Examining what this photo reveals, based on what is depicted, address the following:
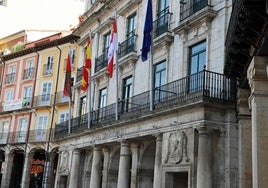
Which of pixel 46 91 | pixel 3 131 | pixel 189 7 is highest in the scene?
pixel 46 91

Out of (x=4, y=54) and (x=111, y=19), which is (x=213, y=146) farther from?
(x=4, y=54)

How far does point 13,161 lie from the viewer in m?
39.6

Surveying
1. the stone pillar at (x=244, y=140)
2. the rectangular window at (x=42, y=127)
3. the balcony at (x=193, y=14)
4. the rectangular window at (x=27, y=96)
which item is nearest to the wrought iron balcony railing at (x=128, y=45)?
the balcony at (x=193, y=14)

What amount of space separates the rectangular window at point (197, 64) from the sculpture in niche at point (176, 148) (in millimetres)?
1707

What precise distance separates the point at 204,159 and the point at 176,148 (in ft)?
4.74

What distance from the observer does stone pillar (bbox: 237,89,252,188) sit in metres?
13.1

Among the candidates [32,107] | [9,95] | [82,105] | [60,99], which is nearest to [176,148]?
[82,105]

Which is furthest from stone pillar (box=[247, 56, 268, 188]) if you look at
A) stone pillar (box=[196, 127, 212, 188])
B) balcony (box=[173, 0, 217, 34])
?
balcony (box=[173, 0, 217, 34])

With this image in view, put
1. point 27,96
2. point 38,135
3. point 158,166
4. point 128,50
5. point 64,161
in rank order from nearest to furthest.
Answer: point 158,166 → point 128,50 → point 64,161 → point 38,135 → point 27,96

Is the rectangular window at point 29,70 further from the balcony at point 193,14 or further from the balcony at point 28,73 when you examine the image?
the balcony at point 193,14

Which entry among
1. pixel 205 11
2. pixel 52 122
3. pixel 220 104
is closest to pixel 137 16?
pixel 205 11

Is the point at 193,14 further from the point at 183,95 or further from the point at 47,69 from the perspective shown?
the point at 47,69

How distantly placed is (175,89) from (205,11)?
10.3 feet

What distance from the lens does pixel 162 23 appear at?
1931 cm
